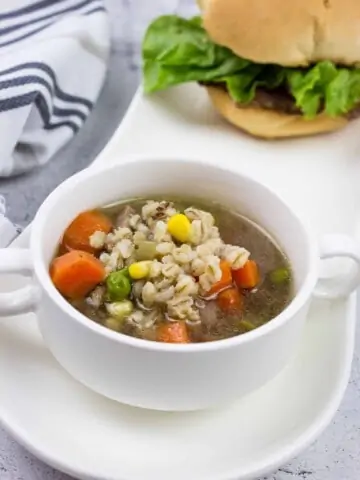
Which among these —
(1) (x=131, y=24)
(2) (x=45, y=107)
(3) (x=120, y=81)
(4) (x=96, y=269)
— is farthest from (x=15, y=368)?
(1) (x=131, y=24)

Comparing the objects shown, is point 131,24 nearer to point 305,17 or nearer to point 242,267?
point 305,17

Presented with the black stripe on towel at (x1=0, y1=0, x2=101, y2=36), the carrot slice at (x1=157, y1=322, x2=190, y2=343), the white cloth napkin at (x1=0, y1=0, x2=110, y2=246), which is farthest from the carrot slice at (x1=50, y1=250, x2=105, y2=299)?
the black stripe on towel at (x1=0, y1=0, x2=101, y2=36)

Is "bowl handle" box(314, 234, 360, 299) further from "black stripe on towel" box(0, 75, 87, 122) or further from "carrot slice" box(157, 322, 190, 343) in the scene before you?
"black stripe on towel" box(0, 75, 87, 122)

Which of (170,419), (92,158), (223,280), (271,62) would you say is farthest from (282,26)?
(170,419)

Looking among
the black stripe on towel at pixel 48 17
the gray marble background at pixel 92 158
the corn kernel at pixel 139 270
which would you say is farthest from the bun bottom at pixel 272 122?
the corn kernel at pixel 139 270

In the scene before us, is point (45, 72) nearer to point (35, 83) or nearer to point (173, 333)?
point (35, 83)

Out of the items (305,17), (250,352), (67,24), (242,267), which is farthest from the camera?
(67,24)
